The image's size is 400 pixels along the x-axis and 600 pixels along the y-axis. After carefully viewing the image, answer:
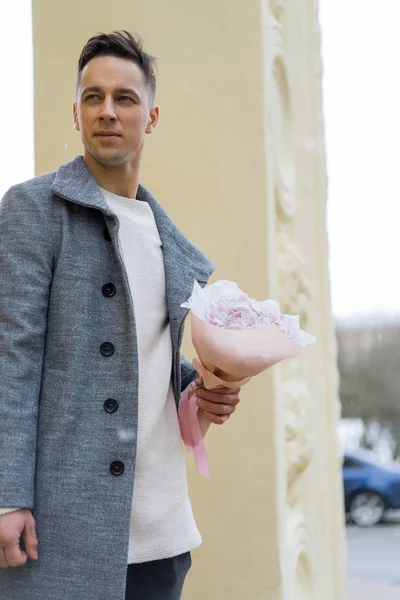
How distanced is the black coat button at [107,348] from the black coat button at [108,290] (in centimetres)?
7

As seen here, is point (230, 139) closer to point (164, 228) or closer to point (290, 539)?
point (164, 228)

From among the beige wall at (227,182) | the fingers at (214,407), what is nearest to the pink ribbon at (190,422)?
the fingers at (214,407)

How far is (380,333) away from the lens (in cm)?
934

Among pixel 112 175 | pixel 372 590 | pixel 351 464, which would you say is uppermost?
pixel 112 175

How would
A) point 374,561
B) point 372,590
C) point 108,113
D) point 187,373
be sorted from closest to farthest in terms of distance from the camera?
point 108,113, point 187,373, point 372,590, point 374,561

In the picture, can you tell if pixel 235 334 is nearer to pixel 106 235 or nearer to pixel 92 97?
pixel 106 235

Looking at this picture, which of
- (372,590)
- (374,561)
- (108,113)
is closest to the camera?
(108,113)

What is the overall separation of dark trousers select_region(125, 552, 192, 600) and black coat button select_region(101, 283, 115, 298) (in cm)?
38

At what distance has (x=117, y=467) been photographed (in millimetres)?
1156

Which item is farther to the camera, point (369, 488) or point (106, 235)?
point (369, 488)

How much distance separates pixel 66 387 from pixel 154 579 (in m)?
0.31

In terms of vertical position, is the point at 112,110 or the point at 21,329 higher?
the point at 112,110

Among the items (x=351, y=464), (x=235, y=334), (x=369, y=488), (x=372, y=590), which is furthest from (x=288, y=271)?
(x=351, y=464)

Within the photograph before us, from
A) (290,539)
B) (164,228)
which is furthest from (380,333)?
(164,228)
